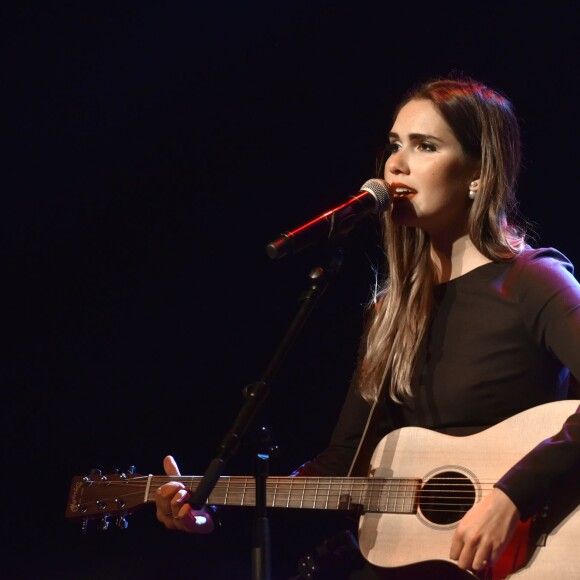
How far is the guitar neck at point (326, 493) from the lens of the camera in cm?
245

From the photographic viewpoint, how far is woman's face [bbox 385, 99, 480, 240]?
2762 millimetres

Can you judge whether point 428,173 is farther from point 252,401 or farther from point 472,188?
point 252,401

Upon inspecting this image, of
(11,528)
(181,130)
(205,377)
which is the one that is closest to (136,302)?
(205,377)

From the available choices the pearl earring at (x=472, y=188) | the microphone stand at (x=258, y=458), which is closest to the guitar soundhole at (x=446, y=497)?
the microphone stand at (x=258, y=458)

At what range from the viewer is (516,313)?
256 cm

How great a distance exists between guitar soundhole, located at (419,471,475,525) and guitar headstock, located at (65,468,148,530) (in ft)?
3.94

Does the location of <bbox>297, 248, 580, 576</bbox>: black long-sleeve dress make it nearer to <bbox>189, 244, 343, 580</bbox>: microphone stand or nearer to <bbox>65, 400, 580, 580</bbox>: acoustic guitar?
<bbox>65, 400, 580, 580</bbox>: acoustic guitar

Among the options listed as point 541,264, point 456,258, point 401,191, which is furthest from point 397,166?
point 541,264

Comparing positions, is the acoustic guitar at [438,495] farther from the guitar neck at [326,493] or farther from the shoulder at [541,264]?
the shoulder at [541,264]

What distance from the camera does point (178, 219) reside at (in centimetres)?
462

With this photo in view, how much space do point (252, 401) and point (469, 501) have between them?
740mm

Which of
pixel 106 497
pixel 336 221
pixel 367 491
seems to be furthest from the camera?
pixel 106 497

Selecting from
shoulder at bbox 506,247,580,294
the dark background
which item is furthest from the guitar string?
the dark background

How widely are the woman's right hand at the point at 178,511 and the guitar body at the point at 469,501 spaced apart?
0.63 metres
